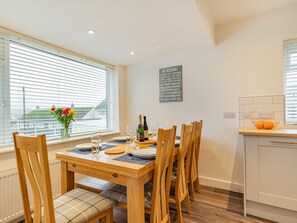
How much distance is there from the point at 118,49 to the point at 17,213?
2.38 meters

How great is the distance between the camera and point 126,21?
1803 mm

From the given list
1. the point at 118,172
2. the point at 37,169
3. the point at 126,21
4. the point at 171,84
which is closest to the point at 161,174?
the point at 118,172

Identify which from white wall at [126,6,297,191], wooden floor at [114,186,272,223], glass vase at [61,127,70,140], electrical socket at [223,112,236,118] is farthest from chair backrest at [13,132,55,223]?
electrical socket at [223,112,236,118]

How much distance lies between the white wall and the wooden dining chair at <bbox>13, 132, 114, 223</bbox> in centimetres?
182

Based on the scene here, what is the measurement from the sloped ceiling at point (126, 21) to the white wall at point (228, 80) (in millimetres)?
172

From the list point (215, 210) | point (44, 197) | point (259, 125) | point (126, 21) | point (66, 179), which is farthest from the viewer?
point (259, 125)

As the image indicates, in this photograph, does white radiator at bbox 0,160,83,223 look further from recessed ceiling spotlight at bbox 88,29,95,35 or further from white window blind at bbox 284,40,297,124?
white window blind at bbox 284,40,297,124

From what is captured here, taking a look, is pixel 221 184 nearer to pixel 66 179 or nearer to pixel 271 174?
pixel 271 174

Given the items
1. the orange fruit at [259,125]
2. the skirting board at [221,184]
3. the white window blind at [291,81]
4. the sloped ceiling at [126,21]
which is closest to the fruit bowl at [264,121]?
the orange fruit at [259,125]

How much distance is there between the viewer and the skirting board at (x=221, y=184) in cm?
235

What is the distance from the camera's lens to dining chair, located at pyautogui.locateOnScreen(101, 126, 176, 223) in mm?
1243

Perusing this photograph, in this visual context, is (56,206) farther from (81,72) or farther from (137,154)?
(81,72)

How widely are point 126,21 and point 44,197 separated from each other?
1747 mm

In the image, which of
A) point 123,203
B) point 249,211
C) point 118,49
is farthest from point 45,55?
point 249,211
